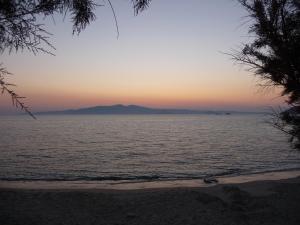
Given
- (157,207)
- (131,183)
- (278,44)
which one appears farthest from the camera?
(131,183)

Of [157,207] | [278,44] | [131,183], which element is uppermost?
[278,44]

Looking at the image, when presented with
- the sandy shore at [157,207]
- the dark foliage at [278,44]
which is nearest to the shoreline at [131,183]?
the sandy shore at [157,207]

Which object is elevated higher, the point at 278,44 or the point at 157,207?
the point at 278,44

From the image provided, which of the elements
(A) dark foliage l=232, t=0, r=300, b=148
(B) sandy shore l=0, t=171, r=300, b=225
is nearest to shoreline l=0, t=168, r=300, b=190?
(B) sandy shore l=0, t=171, r=300, b=225

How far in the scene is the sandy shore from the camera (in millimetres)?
11906

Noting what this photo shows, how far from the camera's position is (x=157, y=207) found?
13664mm

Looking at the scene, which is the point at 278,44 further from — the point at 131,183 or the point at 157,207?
the point at 131,183

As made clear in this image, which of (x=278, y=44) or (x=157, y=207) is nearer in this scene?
(x=278, y=44)

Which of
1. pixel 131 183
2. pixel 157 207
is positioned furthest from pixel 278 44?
Answer: pixel 131 183

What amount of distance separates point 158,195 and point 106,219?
158 inches

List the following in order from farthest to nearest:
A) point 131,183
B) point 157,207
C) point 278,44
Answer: point 131,183 < point 157,207 < point 278,44

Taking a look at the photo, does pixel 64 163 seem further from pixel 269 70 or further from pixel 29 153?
pixel 269 70

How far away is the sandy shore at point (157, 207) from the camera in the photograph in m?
11.9

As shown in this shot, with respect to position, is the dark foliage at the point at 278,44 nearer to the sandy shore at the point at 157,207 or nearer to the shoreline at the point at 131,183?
the sandy shore at the point at 157,207
